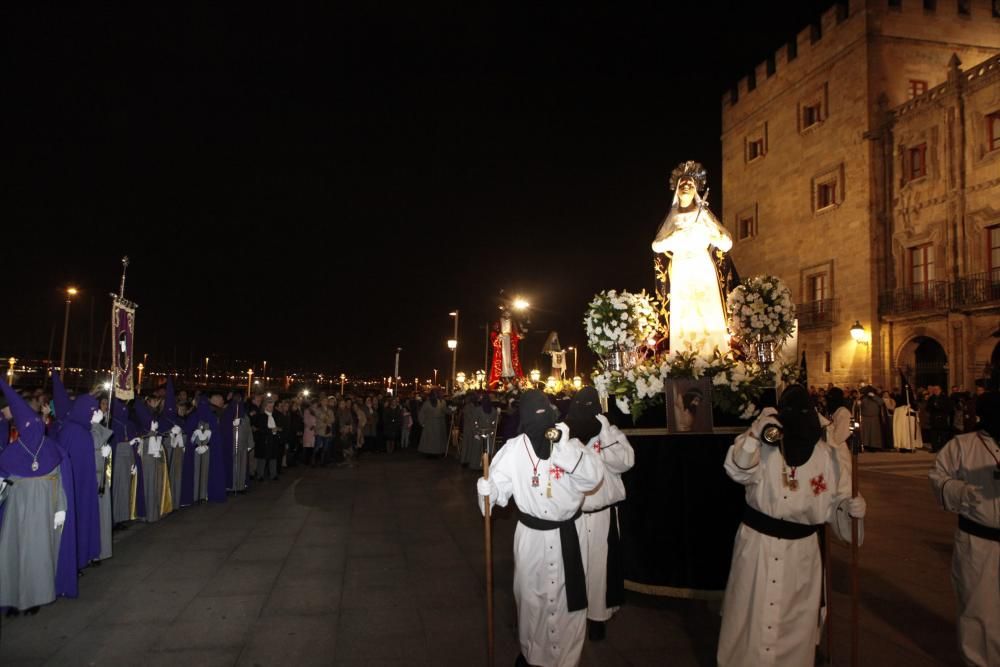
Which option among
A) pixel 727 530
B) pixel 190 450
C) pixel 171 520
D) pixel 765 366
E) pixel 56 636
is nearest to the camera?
pixel 56 636

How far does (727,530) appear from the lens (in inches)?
251

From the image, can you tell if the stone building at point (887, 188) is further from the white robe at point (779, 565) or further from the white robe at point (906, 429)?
the white robe at point (779, 565)

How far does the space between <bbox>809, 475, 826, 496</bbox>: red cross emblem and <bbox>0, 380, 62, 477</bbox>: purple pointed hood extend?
6.88m

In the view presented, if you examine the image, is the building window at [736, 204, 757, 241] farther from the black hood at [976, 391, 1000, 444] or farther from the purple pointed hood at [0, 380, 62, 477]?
the purple pointed hood at [0, 380, 62, 477]

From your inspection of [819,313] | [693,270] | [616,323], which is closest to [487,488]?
[616,323]

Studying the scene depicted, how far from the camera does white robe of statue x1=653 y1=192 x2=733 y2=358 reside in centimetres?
802

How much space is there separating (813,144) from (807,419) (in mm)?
28636

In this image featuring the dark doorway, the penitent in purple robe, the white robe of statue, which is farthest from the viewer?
the dark doorway

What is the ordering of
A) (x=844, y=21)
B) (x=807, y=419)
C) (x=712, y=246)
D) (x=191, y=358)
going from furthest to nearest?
(x=191, y=358)
(x=844, y=21)
(x=712, y=246)
(x=807, y=419)

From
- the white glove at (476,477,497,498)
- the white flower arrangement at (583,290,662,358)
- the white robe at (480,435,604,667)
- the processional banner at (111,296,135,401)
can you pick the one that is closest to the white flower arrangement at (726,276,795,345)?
the white flower arrangement at (583,290,662,358)

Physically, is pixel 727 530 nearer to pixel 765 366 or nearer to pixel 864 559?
pixel 765 366

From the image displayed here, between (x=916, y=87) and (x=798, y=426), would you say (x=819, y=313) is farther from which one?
(x=798, y=426)

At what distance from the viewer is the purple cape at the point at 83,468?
23.8 feet

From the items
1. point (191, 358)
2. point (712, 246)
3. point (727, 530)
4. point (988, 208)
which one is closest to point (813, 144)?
point (988, 208)
